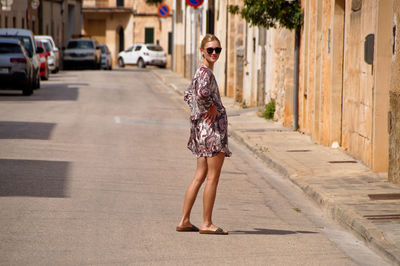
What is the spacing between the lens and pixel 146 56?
65062 mm

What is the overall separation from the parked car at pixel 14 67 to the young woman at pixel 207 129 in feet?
63.4

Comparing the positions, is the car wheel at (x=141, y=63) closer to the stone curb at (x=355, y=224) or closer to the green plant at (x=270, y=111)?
the green plant at (x=270, y=111)

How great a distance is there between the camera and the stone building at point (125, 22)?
81000 mm

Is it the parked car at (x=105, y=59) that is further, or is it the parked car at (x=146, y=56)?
the parked car at (x=146, y=56)

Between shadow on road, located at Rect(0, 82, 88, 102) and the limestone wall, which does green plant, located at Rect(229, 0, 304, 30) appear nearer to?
the limestone wall

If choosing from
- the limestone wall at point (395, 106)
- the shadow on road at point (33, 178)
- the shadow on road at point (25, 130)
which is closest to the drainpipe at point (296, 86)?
the shadow on road at point (25, 130)

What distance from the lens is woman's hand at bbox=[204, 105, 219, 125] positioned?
767 cm

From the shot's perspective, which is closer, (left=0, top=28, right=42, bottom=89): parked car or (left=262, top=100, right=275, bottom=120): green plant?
(left=262, top=100, right=275, bottom=120): green plant

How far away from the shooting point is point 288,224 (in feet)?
27.7

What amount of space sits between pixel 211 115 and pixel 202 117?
0.30 ft

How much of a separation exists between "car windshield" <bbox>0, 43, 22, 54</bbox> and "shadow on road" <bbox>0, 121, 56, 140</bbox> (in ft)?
31.3

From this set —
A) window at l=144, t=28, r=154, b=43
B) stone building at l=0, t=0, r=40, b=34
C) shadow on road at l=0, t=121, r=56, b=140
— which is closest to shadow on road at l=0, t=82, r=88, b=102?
shadow on road at l=0, t=121, r=56, b=140

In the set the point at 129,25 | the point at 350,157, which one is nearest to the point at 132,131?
the point at 350,157

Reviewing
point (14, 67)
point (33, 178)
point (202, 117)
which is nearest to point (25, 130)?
point (33, 178)
